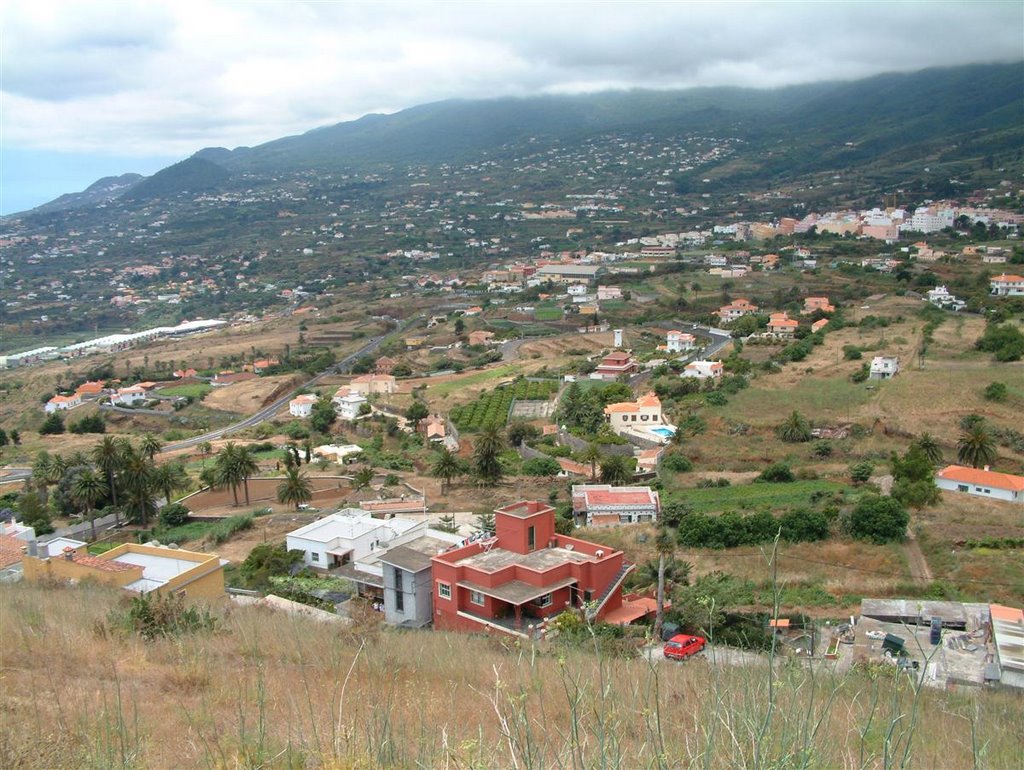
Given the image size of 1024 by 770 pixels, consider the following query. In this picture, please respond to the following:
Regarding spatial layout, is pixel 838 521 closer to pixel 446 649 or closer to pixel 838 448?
pixel 838 448

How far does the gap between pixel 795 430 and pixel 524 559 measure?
12220mm

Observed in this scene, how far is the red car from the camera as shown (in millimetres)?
9672

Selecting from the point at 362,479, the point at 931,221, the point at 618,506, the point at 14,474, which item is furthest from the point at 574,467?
the point at 931,221

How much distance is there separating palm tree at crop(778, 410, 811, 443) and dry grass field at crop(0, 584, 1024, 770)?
55.9ft

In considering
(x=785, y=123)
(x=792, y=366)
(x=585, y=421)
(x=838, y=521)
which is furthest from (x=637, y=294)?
(x=785, y=123)

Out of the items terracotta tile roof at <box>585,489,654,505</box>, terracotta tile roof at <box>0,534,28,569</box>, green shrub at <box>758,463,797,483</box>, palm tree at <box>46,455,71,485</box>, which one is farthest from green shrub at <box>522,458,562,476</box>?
palm tree at <box>46,455,71,485</box>

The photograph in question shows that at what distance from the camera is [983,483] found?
17828 mm

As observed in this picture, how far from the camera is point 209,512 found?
877 inches

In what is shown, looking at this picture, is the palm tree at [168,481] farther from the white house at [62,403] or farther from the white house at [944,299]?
the white house at [944,299]

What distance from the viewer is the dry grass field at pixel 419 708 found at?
2613mm

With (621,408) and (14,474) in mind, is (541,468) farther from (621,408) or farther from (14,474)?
(14,474)

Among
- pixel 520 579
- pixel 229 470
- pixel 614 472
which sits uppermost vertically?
pixel 520 579

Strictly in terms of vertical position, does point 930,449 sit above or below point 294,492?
above

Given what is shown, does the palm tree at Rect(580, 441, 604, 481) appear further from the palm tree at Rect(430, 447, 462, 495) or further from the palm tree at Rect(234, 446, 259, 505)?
the palm tree at Rect(234, 446, 259, 505)
